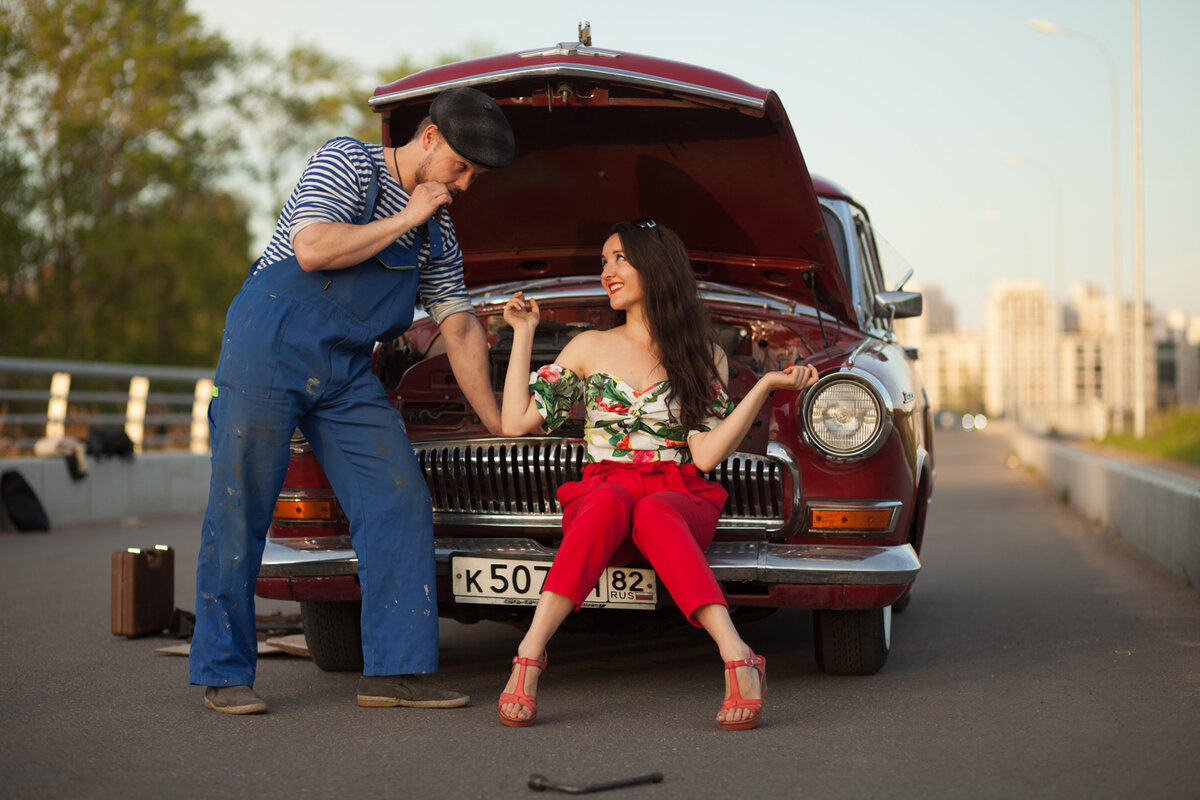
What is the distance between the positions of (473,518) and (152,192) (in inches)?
1214

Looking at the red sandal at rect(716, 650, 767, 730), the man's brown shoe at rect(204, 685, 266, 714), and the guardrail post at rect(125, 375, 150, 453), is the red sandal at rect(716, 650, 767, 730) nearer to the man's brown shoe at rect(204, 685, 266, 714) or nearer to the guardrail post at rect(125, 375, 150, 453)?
the man's brown shoe at rect(204, 685, 266, 714)

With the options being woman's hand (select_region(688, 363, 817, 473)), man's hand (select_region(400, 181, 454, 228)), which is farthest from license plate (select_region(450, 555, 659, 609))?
man's hand (select_region(400, 181, 454, 228))

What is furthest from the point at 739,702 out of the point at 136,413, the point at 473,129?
the point at 136,413

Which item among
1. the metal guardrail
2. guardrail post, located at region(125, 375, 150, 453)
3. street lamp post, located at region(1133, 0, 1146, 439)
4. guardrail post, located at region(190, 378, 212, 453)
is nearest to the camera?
the metal guardrail

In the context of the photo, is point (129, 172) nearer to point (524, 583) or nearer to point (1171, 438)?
point (1171, 438)

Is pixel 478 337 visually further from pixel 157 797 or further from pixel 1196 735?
pixel 1196 735

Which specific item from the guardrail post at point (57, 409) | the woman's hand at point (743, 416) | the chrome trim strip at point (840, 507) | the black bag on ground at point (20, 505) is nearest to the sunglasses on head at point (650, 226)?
the woman's hand at point (743, 416)

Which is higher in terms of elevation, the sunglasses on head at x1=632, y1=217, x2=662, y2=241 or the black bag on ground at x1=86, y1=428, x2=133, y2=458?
the sunglasses on head at x1=632, y1=217, x2=662, y2=241

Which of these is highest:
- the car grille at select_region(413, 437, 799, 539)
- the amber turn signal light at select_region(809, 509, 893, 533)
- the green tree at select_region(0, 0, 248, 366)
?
the green tree at select_region(0, 0, 248, 366)

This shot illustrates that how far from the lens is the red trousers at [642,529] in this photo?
387cm

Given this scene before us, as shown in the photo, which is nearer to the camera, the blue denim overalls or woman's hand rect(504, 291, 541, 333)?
the blue denim overalls

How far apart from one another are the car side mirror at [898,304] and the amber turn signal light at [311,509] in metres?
2.43

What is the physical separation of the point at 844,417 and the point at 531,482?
3.44 ft

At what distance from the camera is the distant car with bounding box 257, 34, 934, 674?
415 cm
